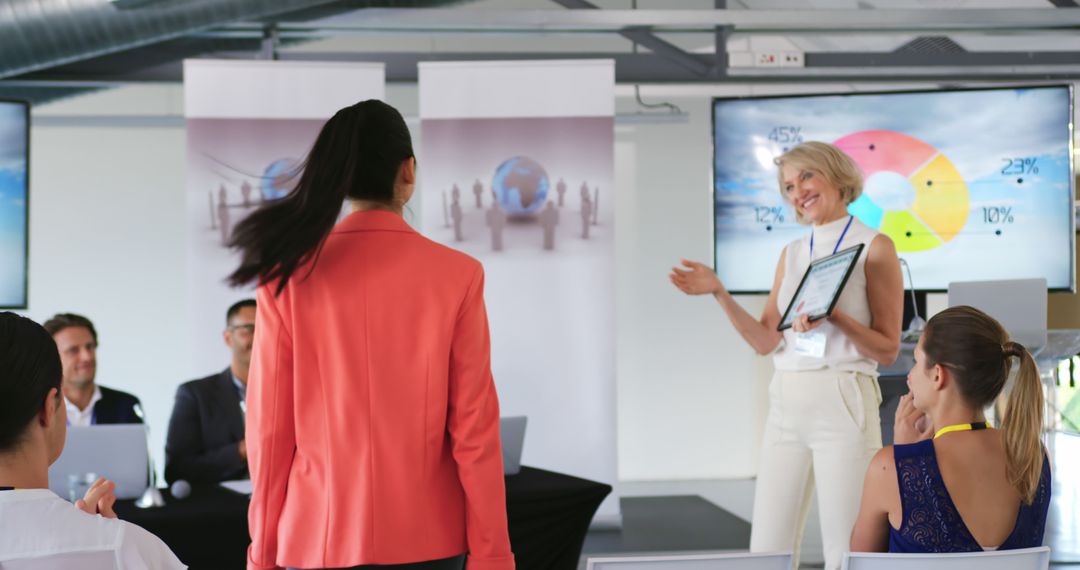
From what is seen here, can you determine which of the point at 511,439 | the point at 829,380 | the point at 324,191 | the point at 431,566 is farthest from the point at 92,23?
the point at 431,566

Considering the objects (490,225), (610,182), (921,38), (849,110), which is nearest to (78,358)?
(490,225)

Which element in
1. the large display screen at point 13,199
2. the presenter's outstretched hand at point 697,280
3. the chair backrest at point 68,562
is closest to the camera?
the chair backrest at point 68,562

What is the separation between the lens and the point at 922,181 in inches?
227

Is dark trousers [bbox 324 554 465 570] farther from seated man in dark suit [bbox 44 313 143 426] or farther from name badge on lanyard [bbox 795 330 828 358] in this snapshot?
seated man in dark suit [bbox 44 313 143 426]

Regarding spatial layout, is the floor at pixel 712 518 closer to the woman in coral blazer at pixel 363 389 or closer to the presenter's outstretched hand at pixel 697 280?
the presenter's outstretched hand at pixel 697 280

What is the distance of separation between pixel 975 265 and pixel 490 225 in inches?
103

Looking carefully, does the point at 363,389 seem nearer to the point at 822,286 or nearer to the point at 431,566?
the point at 431,566

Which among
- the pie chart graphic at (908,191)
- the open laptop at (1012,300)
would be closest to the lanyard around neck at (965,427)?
the open laptop at (1012,300)

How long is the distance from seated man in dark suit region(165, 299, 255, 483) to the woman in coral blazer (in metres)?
2.42

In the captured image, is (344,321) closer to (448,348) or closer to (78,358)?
(448,348)

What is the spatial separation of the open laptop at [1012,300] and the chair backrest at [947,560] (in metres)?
2.67

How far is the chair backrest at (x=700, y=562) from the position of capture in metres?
1.68

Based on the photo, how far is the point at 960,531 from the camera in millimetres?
1905

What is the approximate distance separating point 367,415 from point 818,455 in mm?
1672
